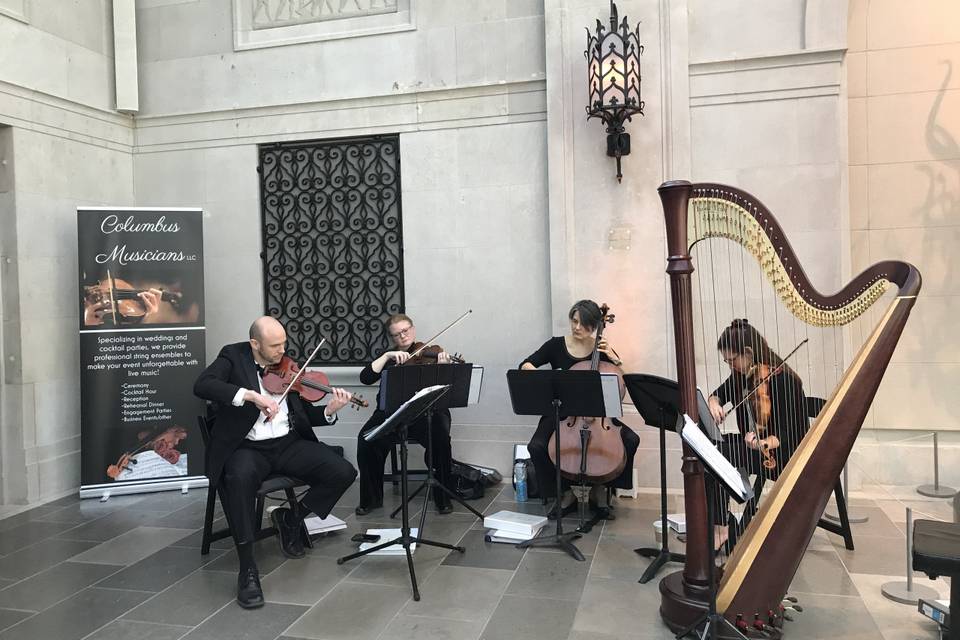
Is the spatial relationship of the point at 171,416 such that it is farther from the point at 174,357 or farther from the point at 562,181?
the point at 562,181

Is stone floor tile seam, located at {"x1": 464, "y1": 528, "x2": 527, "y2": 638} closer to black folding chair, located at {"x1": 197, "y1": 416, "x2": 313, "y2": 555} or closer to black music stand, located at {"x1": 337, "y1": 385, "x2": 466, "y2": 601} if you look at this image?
black music stand, located at {"x1": 337, "y1": 385, "x2": 466, "y2": 601}

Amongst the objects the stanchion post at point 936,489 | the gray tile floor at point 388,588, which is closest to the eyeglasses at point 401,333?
the gray tile floor at point 388,588

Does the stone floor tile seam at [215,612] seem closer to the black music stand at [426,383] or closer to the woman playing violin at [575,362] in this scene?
the black music stand at [426,383]

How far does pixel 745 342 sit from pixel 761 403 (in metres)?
0.33

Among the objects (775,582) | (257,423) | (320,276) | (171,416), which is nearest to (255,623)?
(257,423)

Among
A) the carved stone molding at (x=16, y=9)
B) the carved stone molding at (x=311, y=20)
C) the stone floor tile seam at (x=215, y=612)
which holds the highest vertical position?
the carved stone molding at (x=311, y=20)

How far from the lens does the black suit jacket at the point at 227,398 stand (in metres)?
3.71

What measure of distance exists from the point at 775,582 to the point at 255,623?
2.14 metres

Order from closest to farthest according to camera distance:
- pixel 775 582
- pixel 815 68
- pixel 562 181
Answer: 1. pixel 775 582
2. pixel 815 68
3. pixel 562 181

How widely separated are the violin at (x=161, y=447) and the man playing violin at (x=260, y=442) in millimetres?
1539

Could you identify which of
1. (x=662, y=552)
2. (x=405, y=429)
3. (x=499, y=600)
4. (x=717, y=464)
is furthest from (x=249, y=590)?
(x=717, y=464)

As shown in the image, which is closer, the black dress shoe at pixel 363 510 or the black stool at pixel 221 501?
the black stool at pixel 221 501

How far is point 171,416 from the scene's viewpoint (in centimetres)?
536

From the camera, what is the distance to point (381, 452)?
15.9 ft
